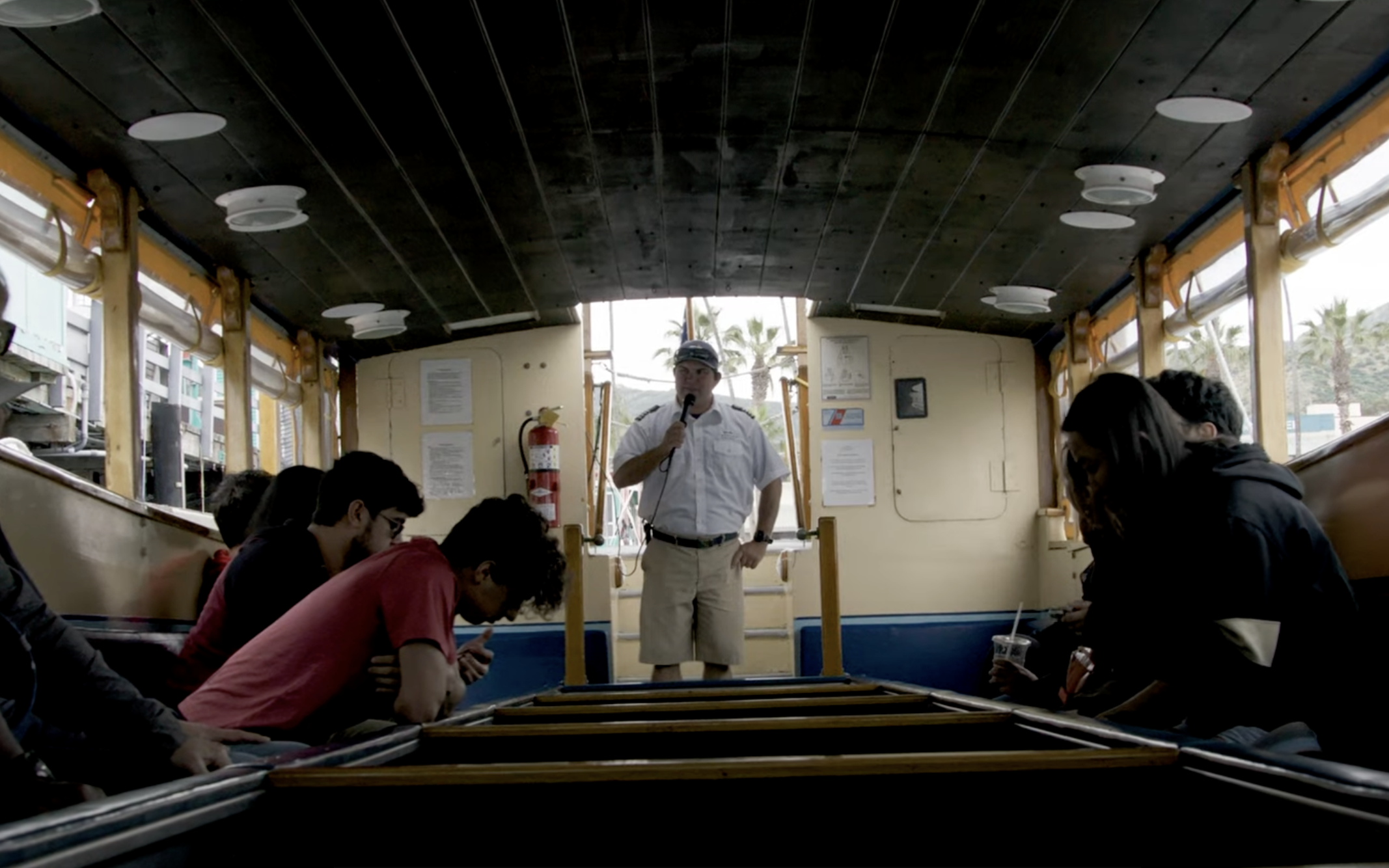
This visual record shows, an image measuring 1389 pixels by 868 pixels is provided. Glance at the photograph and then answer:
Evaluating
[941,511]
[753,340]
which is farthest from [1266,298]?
[753,340]

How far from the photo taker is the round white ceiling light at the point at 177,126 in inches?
171

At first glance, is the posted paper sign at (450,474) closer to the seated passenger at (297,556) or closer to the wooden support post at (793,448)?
the wooden support post at (793,448)

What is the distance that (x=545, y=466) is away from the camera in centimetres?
791

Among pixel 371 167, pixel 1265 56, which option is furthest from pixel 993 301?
pixel 371 167

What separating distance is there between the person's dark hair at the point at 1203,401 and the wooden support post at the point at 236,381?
15.1ft

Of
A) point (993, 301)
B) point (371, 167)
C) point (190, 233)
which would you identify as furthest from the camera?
point (993, 301)

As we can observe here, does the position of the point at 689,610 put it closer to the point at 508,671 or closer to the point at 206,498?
the point at 508,671

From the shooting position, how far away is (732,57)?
417 centimetres

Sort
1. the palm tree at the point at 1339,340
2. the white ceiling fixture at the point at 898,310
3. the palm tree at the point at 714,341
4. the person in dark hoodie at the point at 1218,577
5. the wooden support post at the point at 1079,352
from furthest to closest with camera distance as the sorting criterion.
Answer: the palm tree at the point at 714,341
the palm tree at the point at 1339,340
the white ceiling fixture at the point at 898,310
the wooden support post at the point at 1079,352
the person in dark hoodie at the point at 1218,577

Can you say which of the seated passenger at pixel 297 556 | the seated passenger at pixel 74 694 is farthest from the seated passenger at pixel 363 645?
the seated passenger at pixel 297 556

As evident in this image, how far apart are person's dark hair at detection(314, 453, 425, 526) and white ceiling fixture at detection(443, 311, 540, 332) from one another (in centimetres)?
403

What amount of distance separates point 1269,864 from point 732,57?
3238 mm

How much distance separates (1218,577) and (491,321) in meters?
6.01

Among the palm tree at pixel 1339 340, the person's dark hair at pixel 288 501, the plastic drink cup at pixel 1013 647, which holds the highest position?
the palm tree at pixel 1339 340
